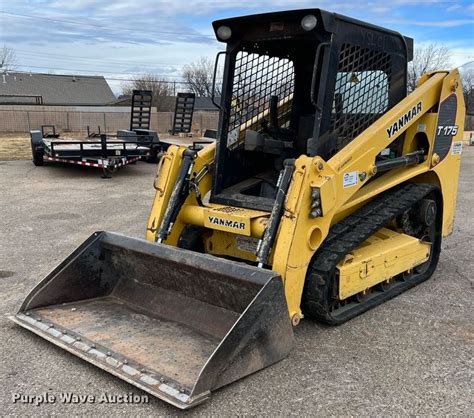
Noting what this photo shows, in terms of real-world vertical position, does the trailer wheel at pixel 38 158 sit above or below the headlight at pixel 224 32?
below

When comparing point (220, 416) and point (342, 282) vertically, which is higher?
point (342, 282)

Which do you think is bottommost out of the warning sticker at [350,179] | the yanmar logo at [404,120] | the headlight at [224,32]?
the warning sticker at [350,179]

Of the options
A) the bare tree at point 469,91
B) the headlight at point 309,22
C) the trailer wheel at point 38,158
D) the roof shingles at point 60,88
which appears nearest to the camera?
the headlight at point 309,22

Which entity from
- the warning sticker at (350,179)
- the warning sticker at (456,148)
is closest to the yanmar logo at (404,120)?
the warning sticker at (350,179)

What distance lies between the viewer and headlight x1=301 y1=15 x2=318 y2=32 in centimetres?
370

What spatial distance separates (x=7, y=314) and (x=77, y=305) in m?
0.52

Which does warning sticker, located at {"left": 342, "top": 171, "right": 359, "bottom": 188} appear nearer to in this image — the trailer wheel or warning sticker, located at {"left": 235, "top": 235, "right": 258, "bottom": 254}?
warning sticker, located at {"left": 235, "top": 235, "right": 258, "bottom": 254}

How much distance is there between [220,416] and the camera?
9.53 feet

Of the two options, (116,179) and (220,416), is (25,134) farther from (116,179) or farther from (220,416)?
(220,416)

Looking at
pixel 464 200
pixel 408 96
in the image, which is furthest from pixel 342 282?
pixel 464 200

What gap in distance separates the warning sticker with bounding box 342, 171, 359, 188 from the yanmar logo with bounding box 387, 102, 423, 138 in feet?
1.91

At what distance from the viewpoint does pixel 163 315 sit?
3953 mm

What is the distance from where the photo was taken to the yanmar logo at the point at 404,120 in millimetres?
4352

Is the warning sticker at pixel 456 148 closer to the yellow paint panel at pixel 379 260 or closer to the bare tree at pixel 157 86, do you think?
the yellow paint panel at pixel 379 260
